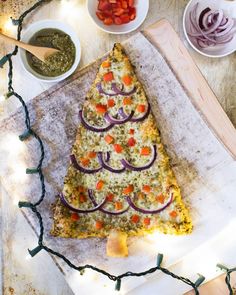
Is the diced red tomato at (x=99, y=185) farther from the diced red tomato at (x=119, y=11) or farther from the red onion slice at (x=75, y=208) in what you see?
the diced red tomato at (x=119, y=11)

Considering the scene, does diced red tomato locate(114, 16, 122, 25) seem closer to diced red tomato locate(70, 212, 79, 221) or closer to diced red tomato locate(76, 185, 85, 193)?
diced red tomato locate(76, 185, 85, 193)

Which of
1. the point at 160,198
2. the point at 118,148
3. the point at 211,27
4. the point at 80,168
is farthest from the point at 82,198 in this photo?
the point at 211,27

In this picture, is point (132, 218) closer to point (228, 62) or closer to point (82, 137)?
point (82, 137)

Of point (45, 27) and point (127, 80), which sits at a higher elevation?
point (45, 27)

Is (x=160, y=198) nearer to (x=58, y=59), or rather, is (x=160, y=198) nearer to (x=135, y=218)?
(x=135, y=218)

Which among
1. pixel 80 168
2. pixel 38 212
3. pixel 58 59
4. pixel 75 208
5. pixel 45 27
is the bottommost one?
pixel 75 208

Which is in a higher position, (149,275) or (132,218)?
(132,218)

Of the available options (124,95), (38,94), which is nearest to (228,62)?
(124,95)
